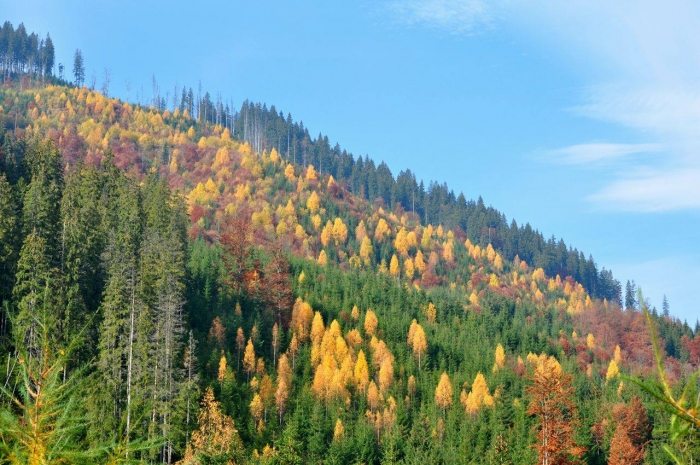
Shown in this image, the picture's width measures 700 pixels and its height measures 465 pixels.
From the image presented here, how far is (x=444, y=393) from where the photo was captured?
88125 mm

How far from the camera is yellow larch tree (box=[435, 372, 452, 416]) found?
86.7 metres

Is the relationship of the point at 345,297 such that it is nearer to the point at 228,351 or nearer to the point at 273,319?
the point at 273,319

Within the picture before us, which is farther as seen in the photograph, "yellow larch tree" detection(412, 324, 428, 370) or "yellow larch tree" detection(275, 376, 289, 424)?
"yellow larch tree" detection(412, 324, 428, 370)

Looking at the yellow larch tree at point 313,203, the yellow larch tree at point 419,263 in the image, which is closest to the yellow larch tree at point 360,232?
the yellow larch tree at point 313,203

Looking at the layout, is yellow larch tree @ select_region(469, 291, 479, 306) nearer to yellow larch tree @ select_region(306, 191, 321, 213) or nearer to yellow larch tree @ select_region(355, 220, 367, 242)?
yellow larch tree @ select_region(355, 220, 367, 242)

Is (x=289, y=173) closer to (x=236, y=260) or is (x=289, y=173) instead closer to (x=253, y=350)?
(x=236, y=260)

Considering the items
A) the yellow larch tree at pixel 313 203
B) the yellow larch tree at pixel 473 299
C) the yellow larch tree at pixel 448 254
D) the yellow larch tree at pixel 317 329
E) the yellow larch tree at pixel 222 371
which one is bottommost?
the yellow larch tree at pixel 222 371

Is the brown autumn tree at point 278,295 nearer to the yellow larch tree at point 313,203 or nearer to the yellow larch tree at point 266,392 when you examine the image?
the yellow larch tree at point 266,392

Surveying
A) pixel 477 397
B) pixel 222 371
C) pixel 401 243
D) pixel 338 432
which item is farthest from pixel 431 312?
pixel 401 243

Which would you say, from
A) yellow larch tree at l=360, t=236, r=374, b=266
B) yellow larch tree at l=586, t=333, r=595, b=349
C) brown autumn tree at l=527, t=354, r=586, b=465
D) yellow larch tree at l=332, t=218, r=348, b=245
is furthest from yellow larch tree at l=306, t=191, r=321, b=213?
brown autumn tree at l=527, t=354, r=586, b=465

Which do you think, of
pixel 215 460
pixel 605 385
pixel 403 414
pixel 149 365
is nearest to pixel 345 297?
pixel 403 414

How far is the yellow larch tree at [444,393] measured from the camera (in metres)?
86.7

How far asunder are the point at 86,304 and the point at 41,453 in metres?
60.5

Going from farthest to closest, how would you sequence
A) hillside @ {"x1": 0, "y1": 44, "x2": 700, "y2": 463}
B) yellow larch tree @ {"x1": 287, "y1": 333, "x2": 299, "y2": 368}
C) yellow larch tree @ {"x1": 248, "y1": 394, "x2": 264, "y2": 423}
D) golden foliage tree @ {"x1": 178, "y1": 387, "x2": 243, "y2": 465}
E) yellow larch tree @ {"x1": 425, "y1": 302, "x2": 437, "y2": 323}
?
yellow larch tree @ {"x1": 425, "y1": 302, "x2": 437, "y2": 323}
yellow larch tree @ {"x1": 287, "y1": 333, "x2": 299, "y2": 368}
yellow larch tree @ {"x1": 248, "y1": 394, "x2": 264, "y2": 423}
golden foliage tree @ {"x1": 178, "y1": 387, "x2": 243, "y2": 465}
hillside @ {"x1": 0, "y1": 44, "x2": 700, "y2": 463}
